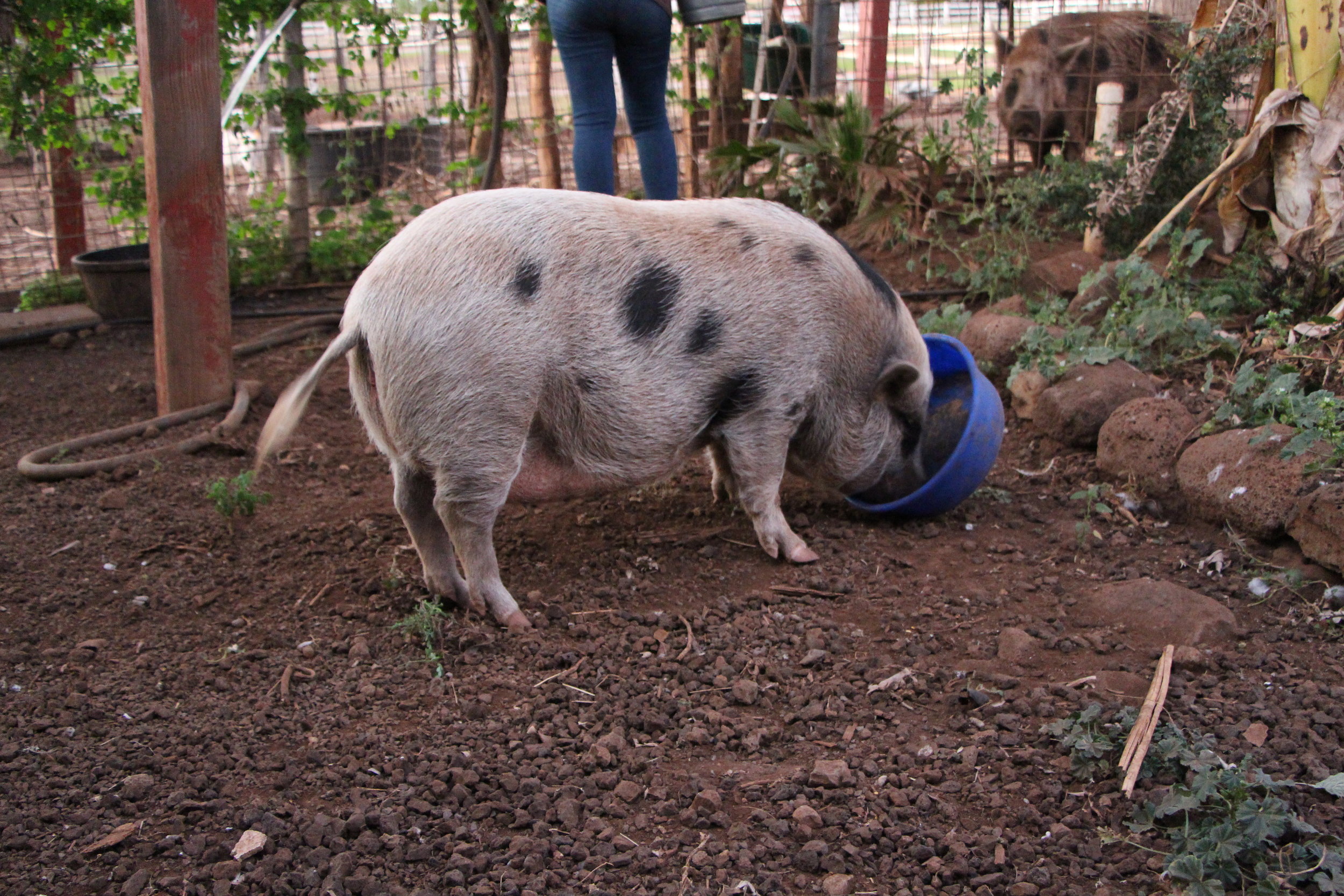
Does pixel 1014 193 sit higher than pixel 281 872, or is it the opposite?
pixel 1014 193

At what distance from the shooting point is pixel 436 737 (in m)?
2.64

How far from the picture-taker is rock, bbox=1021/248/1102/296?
18.0 ft

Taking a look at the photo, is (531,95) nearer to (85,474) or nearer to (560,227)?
(85,474)

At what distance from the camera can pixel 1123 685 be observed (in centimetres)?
279

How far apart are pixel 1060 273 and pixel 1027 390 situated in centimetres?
114

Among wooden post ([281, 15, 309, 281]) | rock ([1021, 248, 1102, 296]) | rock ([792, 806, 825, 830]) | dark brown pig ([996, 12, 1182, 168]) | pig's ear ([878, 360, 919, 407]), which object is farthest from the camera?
dark brown pig ([996, 12, 1182, 168])

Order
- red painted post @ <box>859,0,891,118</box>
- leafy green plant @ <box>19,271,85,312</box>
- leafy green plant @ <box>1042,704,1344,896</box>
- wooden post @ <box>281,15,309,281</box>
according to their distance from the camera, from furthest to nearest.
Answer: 1. red painted post @ <box>859,0,891,118</box>
2. wooden post @ <box>281,15,309,281</box>
3. leafy green plant @ <box>19,271,85,312</box>
4. leafy green plant @ <box>1042,704,1344,896</box>

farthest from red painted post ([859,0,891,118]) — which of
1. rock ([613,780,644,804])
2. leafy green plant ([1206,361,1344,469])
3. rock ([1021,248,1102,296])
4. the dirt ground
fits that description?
rock ([613,780,644,804])

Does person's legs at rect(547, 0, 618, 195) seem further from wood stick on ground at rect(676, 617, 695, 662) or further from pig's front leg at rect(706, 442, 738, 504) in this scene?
wood stick on ground at rect(676, 617, 695, 662)

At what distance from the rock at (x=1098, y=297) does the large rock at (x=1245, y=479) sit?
1263 millimetres

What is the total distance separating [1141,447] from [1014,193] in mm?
2449

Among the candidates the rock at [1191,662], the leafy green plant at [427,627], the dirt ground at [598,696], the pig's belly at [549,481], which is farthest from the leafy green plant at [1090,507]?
the leafy green plant at [427,627]

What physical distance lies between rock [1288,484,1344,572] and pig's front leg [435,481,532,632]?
89.8 inches

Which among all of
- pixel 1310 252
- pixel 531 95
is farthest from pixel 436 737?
pixel 531 95
